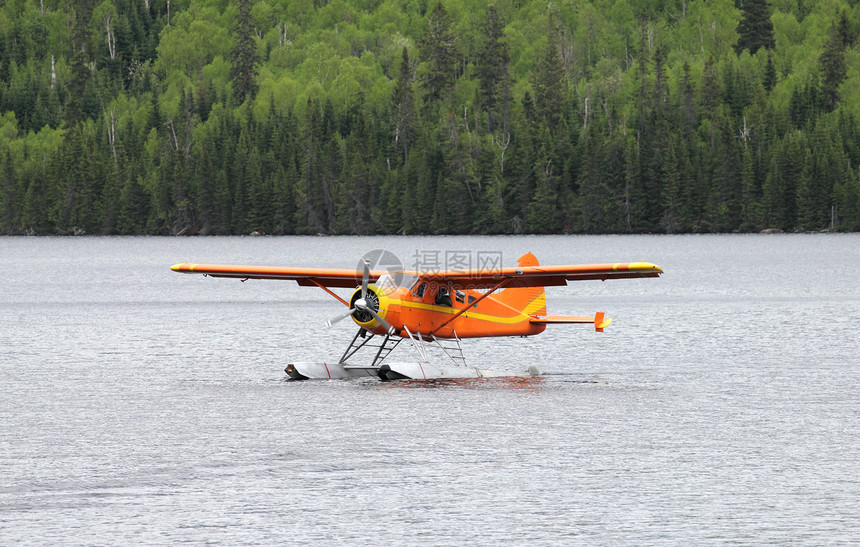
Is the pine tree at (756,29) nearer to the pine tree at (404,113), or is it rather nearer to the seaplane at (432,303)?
the pine tree at (404,113)

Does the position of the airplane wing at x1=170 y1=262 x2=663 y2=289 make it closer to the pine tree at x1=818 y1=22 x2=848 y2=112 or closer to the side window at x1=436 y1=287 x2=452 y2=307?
the side window at x1=436 y1=287 x2=452 y2=307

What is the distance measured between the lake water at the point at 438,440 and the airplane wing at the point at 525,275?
7.39ft

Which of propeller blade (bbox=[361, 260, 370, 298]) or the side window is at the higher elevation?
propeller blade (bbox=[361, 260, 370, 298])

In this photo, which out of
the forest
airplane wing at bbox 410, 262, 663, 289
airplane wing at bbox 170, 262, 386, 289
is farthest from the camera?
the forest

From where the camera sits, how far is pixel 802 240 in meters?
141

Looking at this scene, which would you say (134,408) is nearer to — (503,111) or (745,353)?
(745,353)

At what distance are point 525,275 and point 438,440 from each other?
6062mm

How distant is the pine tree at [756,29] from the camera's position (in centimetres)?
19438

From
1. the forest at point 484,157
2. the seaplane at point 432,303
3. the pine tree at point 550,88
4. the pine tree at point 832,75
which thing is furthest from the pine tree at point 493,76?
the seaplane at point 432,303

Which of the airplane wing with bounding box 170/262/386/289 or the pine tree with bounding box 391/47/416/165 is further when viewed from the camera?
the pine tree with bounding box 391/47/416/165

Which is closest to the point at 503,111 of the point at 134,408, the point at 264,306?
the point at 264,306

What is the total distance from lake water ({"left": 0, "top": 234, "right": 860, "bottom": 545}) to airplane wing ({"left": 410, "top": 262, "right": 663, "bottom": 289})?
2251 mm

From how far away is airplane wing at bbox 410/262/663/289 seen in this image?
2370 centimetres

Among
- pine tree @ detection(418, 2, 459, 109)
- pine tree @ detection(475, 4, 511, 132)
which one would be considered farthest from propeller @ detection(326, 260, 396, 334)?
pine tree @ detection(418, 2, 459, 109)
